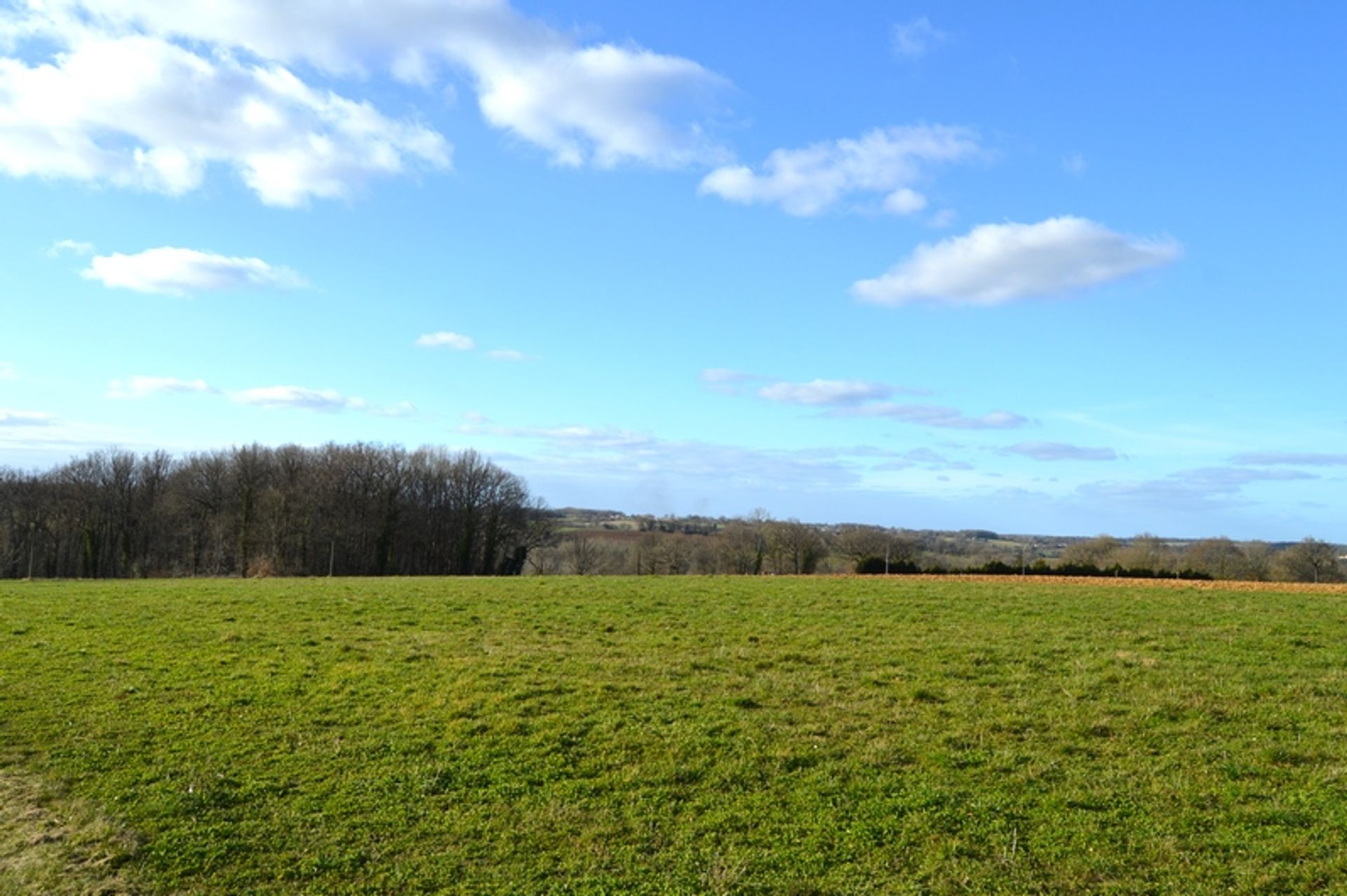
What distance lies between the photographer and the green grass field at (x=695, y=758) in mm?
7062

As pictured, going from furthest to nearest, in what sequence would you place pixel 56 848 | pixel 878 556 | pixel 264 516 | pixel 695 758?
→ pixel 264 516, pixel 878 556, pixel 695 758, pixel 56 848

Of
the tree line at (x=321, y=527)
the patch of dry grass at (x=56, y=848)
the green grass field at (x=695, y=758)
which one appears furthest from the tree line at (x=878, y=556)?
the patch of dry grass at (x=56, y=848)

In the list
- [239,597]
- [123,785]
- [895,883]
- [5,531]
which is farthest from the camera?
[5,531]

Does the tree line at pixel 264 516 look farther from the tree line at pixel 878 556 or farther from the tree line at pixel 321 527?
the tree line at pixel 878 556

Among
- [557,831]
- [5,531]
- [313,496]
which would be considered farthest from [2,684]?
[5,531]

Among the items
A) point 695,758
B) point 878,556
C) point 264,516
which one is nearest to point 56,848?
point 695,758

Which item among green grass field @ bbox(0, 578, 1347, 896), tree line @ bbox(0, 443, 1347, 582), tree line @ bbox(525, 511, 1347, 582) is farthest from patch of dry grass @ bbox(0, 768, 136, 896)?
tree line @ bbox(0, 443, 1347, 582)

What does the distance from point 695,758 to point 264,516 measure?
69.9m

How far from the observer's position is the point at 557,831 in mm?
7875

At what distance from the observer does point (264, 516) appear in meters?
70.6

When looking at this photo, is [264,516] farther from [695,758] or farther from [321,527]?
[695,758]

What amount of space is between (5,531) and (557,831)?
86.7 m

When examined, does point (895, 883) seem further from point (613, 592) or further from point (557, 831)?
point (613, 592)

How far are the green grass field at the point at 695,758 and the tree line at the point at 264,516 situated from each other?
185 feet
